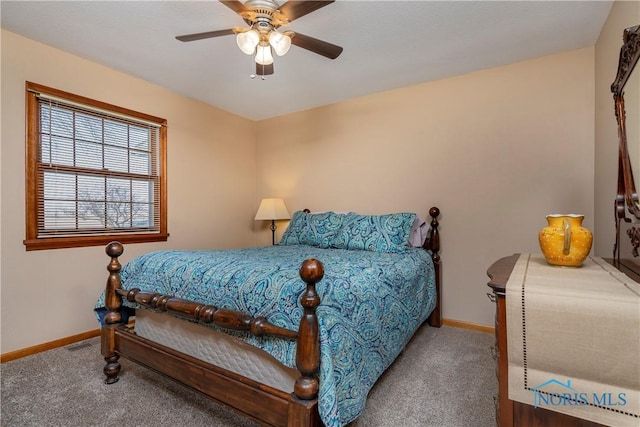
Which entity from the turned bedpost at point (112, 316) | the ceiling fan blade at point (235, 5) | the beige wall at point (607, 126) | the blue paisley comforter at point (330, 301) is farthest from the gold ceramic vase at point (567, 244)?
the turned bedpost at point (112, 316)

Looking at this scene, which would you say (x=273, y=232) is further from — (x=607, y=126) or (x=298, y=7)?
(x=607, y=126)

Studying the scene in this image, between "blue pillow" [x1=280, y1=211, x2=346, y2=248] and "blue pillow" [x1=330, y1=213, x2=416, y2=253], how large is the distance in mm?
87

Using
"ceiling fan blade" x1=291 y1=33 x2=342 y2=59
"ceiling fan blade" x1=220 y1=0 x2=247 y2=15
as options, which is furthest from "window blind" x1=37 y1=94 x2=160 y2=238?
"ceiling fan blade" x1=291 y1=33 x2=342 y2=59

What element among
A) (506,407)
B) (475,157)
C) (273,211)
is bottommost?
(506,407)

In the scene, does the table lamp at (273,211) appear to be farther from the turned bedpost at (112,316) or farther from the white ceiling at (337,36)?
the turned bedpost at (112,316)

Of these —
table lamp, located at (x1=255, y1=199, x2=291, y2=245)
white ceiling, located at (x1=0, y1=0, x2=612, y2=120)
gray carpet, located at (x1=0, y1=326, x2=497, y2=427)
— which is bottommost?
gray carpet, located at (x1=0, y1=326, x2=497, y2=427)

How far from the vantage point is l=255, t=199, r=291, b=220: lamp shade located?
382 cm

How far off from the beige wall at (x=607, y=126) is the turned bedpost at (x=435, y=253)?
119 cm

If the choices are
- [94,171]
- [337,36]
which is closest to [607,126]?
[337,36]

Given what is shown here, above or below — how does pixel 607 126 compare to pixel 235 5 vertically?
below

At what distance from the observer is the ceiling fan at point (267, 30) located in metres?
1.62

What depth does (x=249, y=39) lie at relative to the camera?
5.81 feet

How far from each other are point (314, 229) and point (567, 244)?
2.19m

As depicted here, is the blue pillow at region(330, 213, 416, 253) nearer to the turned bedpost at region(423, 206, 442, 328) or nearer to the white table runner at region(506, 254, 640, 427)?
the turned bedpost at region(423, 206, 442, 328)
